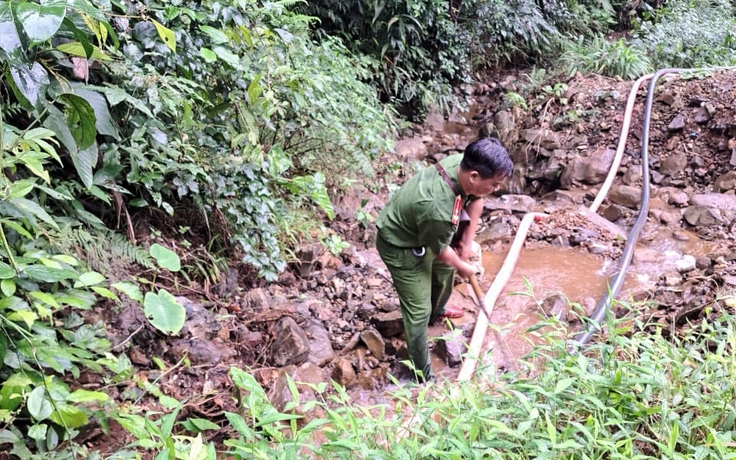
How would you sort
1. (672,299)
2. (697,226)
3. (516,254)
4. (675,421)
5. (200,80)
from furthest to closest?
1. (697,226)
2. (516,254)
3. (672,299)
4. (200,80)
5. (675,421)

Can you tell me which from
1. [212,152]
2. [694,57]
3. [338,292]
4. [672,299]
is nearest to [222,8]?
[212,152]

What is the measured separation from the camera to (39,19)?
2.94 feet

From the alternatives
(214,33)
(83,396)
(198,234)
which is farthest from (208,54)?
(83,396)

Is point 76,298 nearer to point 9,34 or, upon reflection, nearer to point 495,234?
point 9,34

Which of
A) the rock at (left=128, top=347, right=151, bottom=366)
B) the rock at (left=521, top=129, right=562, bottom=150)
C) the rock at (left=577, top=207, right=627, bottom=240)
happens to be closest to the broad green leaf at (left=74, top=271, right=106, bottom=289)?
the rock at (left=128, top=347, right=151, bottom=366)

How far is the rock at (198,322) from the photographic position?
269 centimetres

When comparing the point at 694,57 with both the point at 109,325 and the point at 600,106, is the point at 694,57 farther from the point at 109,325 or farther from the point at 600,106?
the point at 109,325

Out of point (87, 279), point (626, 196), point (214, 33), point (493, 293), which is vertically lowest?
point (493, 293)

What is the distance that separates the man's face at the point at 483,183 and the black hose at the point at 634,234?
72 cm

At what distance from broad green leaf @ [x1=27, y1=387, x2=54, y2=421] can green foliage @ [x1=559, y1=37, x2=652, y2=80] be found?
296 inches

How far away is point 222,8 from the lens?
2746 millimetres

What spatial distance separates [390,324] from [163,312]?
1.97m

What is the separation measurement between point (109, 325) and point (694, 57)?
27.7 ft

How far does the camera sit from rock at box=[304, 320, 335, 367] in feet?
10.00
